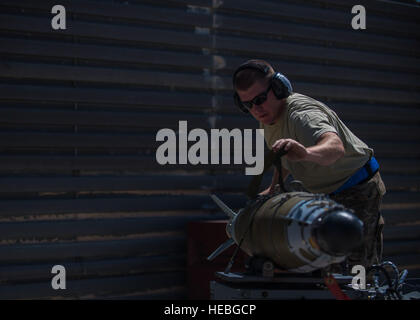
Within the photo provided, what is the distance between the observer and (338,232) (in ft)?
6.40

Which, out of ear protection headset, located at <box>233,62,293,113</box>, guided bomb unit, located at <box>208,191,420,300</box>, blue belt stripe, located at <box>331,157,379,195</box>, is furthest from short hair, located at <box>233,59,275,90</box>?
blue belt stripe, located at <box>331,157,379,195</box>

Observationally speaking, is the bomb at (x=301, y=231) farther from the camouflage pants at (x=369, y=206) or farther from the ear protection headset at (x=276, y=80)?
the camouflage pants at (x=369, y=206)

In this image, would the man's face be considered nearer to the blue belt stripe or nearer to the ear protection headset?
the ear protection headset

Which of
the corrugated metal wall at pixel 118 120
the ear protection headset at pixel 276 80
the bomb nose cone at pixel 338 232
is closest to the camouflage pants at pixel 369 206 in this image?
the ear protection headset at pixel 276 80

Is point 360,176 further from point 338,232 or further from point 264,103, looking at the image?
point 338,232

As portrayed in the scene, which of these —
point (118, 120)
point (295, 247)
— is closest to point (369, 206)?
point (295, 247)

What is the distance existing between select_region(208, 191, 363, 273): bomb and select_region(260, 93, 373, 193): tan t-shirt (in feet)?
1.67

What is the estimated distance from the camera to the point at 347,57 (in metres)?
6.35

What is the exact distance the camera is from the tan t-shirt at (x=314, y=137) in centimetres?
272

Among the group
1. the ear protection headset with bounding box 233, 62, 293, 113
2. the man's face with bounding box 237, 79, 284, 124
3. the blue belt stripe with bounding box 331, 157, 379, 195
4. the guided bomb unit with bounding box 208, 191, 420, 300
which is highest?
the ear protection headset with bounding box 233, 62, 293, 113

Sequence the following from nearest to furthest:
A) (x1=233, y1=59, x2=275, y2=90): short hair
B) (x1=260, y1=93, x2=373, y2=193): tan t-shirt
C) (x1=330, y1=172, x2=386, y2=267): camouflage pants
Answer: (x1=260, y1=93, x2=373, y2=193): tan t-shirt < (x1=233, y1=59, x2=275, y2=90): short hair < (x1=330, y1=172, x2=386, y2=267): camouflage pants

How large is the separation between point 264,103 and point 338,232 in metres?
1.16

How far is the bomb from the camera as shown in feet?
6.46
